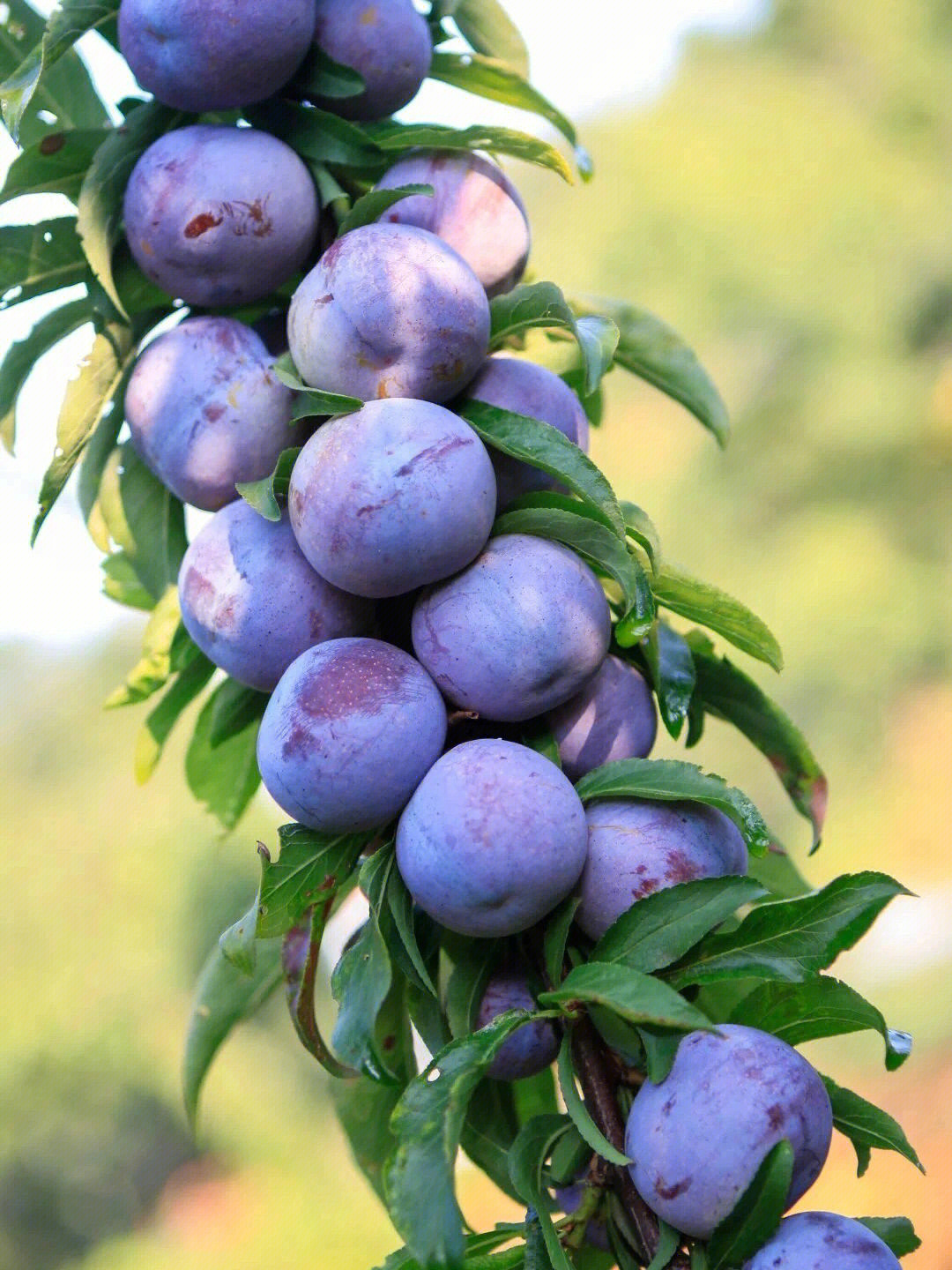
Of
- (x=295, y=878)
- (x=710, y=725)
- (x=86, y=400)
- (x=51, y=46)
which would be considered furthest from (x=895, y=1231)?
(x=710, y=725)

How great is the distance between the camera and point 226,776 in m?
0.68

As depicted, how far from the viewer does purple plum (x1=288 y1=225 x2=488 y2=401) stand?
47 cm

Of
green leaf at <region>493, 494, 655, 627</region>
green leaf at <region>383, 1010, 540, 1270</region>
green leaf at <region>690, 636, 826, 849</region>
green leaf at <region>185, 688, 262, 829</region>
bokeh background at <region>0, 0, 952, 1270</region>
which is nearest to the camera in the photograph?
green leaf at <region>383, 1010, 540, 1270</region>

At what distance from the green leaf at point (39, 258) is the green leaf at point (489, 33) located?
24cm

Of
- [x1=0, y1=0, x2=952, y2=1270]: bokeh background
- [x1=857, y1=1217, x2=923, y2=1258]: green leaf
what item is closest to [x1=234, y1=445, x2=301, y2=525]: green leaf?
[x1=857, y1=1217, x2=923, y2=1258]: green leaf

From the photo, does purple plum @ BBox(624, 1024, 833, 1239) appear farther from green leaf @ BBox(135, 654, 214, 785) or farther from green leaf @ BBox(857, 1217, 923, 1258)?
green leaf @ BBox(135, 654, 214, 785)

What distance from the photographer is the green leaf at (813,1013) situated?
45 centimetres

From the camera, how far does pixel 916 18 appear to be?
3.64 m

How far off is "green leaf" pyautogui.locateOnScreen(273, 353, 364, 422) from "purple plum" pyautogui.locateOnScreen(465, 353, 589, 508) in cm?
6

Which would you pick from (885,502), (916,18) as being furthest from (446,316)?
(916,18)

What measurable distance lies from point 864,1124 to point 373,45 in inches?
20.3

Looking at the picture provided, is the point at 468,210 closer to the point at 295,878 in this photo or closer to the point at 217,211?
the point at 217,211

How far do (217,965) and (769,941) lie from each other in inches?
12.3

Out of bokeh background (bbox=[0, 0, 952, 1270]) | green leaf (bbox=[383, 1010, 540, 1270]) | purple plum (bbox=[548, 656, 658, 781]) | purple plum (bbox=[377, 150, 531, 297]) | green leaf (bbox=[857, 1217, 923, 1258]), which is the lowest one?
bokeh background (bbox=[0, 0, 952, 1270])
